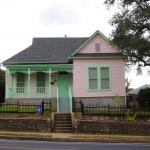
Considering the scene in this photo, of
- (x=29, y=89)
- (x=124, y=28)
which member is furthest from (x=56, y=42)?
(x=124, y=28)

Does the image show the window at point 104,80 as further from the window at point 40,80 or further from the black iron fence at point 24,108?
the window at point 40,80

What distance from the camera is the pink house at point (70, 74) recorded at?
113 feet

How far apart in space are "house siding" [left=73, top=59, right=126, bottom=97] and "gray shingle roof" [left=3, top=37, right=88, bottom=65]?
91.5 inches

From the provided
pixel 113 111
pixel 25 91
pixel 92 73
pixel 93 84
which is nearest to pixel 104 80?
pixel 93 84

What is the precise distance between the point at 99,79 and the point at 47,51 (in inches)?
247

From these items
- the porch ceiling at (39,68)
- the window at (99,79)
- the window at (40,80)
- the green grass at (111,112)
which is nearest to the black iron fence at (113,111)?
the green grass at (111,112)

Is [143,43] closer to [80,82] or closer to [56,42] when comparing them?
[80,82]

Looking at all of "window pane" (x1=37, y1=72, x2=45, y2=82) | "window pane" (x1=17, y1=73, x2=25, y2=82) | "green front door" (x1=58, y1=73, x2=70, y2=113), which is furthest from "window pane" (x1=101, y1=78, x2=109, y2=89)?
"window pane" (x1=17, y1=73, x2=25, y2=82)

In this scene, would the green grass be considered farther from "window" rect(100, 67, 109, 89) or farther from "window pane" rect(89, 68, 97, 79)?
"window pane" rect(89, 68, 97, 79)

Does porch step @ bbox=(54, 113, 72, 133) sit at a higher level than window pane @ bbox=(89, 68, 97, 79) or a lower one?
lower

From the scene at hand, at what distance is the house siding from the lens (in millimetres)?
34531

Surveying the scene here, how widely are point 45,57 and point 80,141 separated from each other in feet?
49.1

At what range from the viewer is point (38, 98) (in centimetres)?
3575

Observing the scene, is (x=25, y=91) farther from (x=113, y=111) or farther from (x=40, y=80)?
(x=113, y=111)
